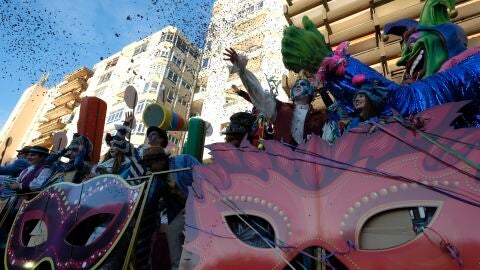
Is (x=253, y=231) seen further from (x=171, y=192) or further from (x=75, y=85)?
(x=75, y=85)

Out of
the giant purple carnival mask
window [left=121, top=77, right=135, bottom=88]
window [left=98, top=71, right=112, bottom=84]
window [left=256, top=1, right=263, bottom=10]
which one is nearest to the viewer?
the giant purple carnival mask

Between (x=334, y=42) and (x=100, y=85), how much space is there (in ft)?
94.3

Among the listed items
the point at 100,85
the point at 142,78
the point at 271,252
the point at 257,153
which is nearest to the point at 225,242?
the point at 271,252

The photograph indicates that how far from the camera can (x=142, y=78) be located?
29.1 m

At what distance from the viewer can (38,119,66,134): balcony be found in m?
36.5

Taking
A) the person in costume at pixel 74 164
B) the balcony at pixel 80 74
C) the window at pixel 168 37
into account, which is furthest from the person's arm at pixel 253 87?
the balcony at pixel 80 74

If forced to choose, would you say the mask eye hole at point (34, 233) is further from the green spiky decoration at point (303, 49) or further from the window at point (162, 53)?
the window at point (162, 53)

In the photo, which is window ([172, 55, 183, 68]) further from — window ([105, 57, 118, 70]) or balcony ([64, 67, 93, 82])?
balcony ([64, 67, 93, 82])

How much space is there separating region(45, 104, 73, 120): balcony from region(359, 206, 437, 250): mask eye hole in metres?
40.2

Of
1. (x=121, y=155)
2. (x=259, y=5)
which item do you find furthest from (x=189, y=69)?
(x=121, y=155)

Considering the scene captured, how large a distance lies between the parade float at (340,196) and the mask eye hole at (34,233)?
2cm

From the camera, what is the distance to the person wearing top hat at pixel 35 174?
488 centimetres

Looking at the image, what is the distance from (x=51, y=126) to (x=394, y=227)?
39702 mm

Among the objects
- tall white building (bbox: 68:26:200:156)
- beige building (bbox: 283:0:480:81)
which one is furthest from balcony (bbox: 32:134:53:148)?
beige building (bbox: 283:0:480:81)
